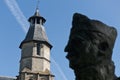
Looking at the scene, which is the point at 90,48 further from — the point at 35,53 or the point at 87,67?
the point at 35,53

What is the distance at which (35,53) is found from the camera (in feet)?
177

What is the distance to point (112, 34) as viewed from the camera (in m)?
5.27

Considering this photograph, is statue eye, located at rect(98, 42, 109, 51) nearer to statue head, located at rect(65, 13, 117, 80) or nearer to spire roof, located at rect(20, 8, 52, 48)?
statue head, located at rect(65, 13, 117, 80)

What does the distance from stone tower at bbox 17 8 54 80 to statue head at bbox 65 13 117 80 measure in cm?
4567

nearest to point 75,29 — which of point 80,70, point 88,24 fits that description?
point 88,24

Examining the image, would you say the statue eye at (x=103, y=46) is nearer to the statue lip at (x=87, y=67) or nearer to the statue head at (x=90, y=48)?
the statue head at (x=90, y=48)

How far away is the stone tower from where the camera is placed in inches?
2028

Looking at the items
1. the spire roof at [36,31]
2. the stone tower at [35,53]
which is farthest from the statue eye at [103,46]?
the spire roof at [36,31]

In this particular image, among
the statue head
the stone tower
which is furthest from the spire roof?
the statue head

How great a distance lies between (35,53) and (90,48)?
4911cm

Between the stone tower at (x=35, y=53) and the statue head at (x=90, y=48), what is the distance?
45673 mm

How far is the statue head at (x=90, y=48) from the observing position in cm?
504

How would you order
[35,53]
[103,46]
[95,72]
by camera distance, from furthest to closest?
[35,53] → [103,46] → [95,72]

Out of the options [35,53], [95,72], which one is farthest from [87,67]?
[35,53]
